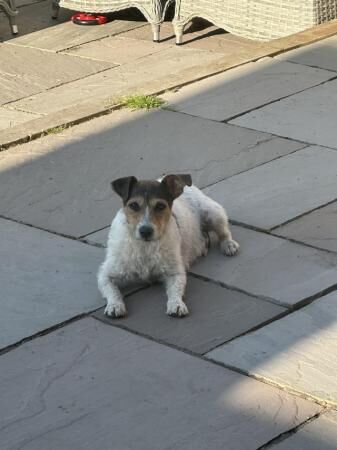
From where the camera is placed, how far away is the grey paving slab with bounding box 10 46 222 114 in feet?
33.0

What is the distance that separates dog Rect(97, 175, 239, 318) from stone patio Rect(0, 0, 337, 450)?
0.09 metres

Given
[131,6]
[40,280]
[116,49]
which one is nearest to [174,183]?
[40,280]

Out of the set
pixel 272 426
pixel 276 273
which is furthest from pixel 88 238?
pixel 272 426

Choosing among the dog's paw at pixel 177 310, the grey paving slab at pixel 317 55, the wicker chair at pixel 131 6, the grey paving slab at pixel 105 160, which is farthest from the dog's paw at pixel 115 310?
the wicker chair at pixel 131 6

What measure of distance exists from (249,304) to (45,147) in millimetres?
3217

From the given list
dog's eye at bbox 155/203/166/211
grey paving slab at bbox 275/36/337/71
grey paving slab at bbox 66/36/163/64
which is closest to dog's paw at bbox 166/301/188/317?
dog's eye at bbox 155/203/166/211

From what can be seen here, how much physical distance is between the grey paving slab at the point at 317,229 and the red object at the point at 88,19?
620 cm

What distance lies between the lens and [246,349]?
5652 mm

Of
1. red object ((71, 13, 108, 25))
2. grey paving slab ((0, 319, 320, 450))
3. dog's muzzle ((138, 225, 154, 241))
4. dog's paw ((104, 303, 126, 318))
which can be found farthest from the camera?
red object ((71, 13, 108, 25))

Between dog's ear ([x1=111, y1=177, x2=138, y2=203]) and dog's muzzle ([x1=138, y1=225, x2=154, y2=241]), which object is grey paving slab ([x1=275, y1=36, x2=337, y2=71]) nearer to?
dog's ear ([x1=111, y1=177, x2=138, y2=203])

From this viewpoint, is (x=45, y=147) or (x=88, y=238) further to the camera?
(x=45, y=147)

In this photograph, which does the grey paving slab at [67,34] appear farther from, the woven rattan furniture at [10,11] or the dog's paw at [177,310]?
the dog's paw at [177,310]

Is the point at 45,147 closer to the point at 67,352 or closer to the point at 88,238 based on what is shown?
the point at 88,238

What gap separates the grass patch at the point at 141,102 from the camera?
31.4 feet
